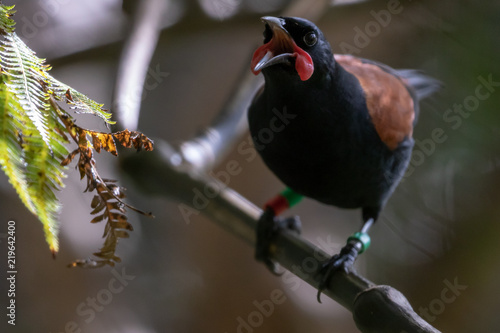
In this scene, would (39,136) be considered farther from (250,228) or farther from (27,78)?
(250,228)

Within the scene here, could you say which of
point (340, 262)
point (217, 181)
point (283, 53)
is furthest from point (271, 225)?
point (283, 53)

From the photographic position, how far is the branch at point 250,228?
103cm

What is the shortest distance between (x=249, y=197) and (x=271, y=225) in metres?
1.58

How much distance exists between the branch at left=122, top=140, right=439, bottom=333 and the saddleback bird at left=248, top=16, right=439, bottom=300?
6cm

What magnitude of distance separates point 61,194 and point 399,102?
1.68 m

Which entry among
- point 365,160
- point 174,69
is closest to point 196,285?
point 174,69

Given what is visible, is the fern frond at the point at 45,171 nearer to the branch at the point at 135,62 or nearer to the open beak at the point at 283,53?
the open beak at the point at 283,53

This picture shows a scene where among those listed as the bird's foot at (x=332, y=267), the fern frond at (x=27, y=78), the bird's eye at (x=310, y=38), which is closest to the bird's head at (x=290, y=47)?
the bird's eye at (x=310, y=38)

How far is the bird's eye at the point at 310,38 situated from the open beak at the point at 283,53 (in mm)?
36

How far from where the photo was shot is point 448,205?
6.72 feet

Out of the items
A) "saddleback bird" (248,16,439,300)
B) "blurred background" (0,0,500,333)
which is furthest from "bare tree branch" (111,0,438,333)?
"blurred background" (0,0,500,333)

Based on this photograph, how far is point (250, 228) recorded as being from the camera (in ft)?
5.57

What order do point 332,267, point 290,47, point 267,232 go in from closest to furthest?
point 290,47, point 332,267, point 267,232

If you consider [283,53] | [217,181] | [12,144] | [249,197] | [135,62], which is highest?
[12,144]
